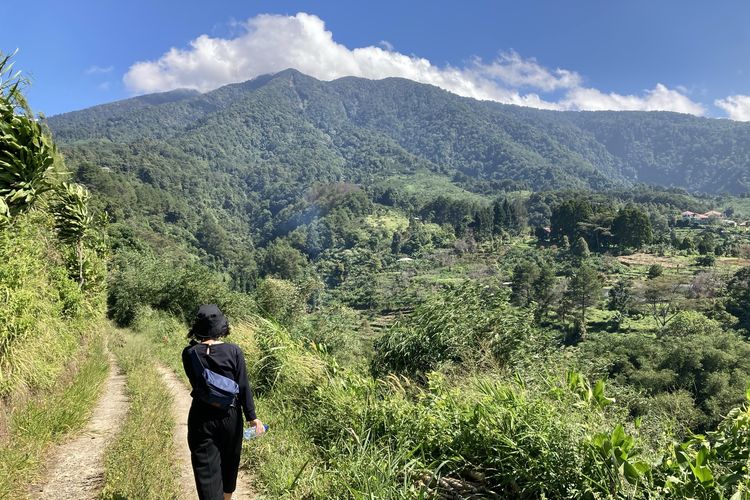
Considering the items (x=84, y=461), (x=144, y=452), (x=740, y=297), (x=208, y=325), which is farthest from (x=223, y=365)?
(x=740, y=297)

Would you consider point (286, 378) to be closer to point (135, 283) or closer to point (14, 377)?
point (14, 377)

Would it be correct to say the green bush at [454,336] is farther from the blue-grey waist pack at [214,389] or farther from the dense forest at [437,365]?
the blue-grey waist pack at [214,389]

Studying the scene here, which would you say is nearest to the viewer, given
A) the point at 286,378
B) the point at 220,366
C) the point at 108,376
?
the point at 220,366

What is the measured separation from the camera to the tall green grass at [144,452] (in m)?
3.15

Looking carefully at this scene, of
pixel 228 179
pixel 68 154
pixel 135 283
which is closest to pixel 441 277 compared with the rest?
pixel 135 283

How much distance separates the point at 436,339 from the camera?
20.0 ft

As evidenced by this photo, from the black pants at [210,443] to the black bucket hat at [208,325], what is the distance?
420 mm

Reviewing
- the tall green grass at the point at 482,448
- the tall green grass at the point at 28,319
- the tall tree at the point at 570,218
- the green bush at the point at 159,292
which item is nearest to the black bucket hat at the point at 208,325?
the tall green grass at the point at 482,448

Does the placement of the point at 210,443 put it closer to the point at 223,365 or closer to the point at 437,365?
the point at 223,365

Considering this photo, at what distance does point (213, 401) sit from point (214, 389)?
0.08 metres

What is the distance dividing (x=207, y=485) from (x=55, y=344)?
3549mm

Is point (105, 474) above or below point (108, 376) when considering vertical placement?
above

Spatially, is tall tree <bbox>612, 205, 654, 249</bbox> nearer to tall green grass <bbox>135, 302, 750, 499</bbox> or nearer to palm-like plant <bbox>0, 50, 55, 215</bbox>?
tall green grass <bbox>135, 302, 750, 499</bbox>

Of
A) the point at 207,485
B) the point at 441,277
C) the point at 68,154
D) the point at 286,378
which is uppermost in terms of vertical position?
the point at 68,154
